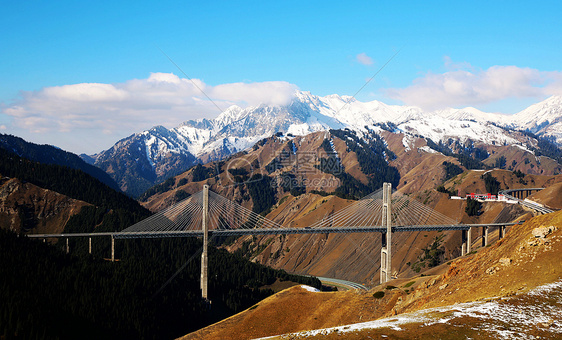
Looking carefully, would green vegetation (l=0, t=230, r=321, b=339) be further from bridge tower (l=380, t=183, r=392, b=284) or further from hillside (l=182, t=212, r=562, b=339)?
bridge tower (l=380, t=183, r=392, b=284)

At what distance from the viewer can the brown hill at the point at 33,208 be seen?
165 metres

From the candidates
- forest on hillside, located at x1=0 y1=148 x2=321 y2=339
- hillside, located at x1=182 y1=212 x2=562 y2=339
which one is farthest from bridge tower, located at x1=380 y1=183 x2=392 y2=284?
forest on hillside, located at x1=0 y1=148 x2=321 y2=339

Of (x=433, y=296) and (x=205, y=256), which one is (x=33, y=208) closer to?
(x=205, y=256)

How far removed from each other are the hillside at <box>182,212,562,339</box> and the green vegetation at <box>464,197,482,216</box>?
116461mm

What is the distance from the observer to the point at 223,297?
122062 millimetres

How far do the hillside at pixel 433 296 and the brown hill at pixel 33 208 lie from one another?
129166 millimetres

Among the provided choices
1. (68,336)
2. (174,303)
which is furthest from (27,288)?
(174,303)

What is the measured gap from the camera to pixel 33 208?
171m

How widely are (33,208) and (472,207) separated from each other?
185m

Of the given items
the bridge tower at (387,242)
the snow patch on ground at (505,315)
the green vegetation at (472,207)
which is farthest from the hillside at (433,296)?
Answer: the green vegetation at (472,207)

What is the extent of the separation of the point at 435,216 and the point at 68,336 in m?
152

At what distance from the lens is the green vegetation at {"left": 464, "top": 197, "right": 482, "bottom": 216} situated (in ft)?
578

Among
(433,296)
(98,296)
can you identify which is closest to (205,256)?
(98,296)

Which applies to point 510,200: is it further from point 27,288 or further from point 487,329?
point 27,288
